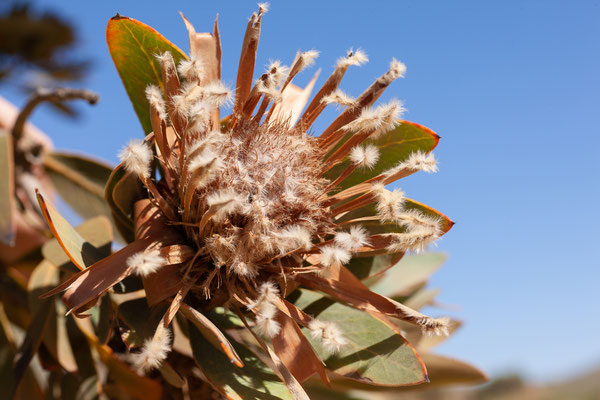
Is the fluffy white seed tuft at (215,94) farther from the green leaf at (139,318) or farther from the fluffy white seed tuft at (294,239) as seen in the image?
the green leaf at (139,318)

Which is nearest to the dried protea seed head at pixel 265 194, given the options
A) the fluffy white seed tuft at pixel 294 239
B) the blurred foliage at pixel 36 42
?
the fluffy white seed tuft at pixel 294 239

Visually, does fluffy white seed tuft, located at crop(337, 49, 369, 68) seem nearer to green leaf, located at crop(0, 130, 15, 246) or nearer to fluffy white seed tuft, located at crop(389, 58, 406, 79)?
fluffy white seed tuft, located at crop(389, 58, 406, 79)

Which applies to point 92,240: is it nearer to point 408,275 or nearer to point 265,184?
Answer: point 265,184

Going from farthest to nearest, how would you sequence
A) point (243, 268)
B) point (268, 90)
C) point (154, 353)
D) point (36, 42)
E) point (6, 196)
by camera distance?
point (36, 42)
point (6, 196)
point (268, 90)
point (243, 268)
point (154, 353)

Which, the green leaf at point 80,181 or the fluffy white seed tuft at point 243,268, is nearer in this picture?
the fluffy white seed tuft at point 243,268

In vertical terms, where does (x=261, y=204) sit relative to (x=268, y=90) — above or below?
below

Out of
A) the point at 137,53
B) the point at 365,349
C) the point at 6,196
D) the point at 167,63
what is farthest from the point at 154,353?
the point at 6,196

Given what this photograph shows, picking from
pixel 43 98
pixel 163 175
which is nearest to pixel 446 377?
pixel 163 175

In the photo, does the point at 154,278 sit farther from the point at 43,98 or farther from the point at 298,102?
the point at 43,98
